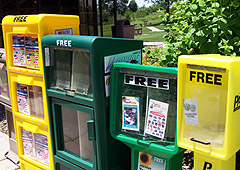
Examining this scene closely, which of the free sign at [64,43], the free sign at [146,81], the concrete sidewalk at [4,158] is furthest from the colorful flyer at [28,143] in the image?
the free sign at [146,81]

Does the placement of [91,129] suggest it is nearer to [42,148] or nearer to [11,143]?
[42,148]

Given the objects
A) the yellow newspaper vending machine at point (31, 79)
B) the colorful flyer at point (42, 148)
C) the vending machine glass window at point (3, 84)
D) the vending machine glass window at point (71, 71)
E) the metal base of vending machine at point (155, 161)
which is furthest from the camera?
the vending machine glass window at point (3, 84)

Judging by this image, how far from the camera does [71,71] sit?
2.48m

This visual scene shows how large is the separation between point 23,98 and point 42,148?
583 mm

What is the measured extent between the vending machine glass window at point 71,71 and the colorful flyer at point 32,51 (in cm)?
29

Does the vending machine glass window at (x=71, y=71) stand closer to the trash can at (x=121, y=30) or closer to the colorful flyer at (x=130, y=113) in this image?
the colorful flyer at (x=130, y=113)

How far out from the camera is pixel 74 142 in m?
2.62

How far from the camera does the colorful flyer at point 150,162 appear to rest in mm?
2119

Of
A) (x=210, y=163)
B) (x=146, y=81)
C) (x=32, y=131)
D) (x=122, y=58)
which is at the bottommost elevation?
(x=32, y=131)

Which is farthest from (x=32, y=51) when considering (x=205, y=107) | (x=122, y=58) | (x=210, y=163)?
(x=210, y=163)

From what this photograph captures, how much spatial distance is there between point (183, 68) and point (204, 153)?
0.54m

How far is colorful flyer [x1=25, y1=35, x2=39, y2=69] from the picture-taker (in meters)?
2.74

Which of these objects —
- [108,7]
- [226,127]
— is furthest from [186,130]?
[108,7]

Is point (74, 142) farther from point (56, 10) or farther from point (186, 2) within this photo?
point (56, 10)
